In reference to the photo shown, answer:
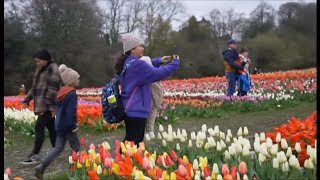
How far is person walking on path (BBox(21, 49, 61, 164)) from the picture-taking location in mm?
5656

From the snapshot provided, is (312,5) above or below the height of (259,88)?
above

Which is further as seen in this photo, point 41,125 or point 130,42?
point 41,125

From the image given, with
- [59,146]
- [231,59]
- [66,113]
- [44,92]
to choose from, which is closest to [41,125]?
[44,92]

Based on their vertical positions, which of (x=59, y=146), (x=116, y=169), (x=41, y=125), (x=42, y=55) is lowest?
(x=59, y=146)

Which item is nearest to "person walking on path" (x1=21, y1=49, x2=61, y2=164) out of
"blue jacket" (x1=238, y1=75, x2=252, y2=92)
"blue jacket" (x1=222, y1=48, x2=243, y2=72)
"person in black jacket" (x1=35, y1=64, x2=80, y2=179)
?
"person in black jacket" (x1=35, y1=64, x2=80, y2=179)

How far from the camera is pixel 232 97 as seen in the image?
10.6 metres

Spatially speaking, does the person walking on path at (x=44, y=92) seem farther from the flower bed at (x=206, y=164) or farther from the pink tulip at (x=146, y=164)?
the pink tulip at (x=146, y=164)

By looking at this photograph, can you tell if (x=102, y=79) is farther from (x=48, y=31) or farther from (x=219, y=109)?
(x=219, y=109)

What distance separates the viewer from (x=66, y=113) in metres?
5.33

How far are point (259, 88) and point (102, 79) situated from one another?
68.2ft

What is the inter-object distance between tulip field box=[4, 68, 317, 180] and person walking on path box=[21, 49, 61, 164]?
0.44m

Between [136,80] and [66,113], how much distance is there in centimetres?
141

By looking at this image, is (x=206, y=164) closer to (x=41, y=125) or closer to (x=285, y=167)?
(x=285, y=167)

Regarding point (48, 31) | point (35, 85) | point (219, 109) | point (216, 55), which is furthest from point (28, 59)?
point (35, 85)
